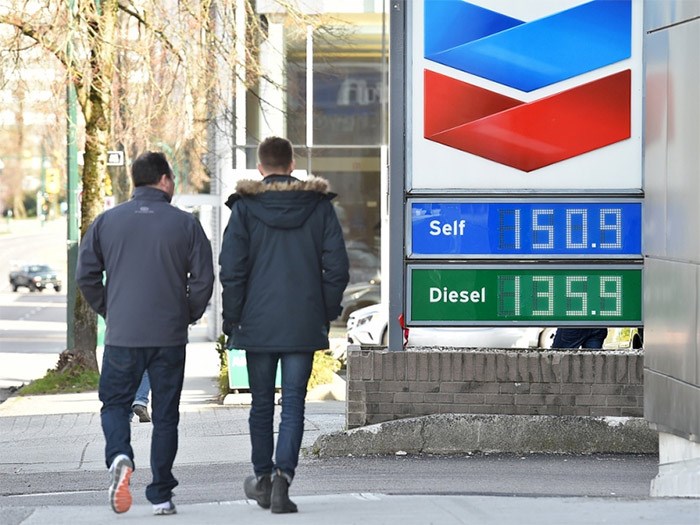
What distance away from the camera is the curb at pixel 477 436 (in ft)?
32.4

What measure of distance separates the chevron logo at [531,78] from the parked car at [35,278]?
166ft

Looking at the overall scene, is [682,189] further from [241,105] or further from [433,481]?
[241,105]

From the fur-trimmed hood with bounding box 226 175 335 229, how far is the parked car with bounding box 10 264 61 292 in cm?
5304

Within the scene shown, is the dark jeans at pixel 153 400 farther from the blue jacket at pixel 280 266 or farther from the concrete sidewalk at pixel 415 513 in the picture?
the blue jacket at pixel 280 266

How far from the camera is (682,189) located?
7852mm

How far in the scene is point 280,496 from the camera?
22.1 feet

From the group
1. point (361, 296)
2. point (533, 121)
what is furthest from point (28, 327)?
point (533, 121)

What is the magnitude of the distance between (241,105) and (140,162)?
15.7 meters

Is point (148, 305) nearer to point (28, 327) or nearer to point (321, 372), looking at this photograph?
point (321, 372)

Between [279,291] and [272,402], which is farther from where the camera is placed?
[272,402]

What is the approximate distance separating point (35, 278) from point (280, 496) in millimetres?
53438

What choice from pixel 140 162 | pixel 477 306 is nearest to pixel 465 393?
pixel 477 306

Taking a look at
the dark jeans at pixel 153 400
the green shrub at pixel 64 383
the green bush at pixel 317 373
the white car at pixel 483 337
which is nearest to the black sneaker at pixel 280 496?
the dark jeans at pixel 153 400

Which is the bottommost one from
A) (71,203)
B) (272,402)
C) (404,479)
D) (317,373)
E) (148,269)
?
(404,479)
